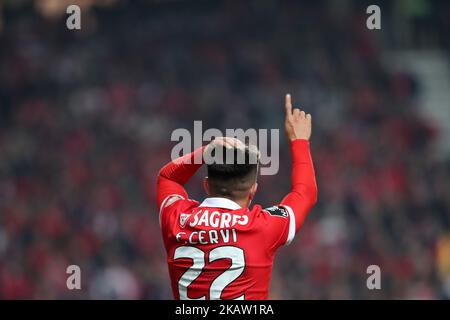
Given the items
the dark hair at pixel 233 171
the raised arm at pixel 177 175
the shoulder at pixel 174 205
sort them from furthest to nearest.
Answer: the raised arm at pixel 177 175
the shoulder at pixel 174 205
the dark hair at pixel 233 171

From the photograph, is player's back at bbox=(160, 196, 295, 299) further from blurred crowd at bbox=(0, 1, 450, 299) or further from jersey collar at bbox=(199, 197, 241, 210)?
blurred crowd at bbox=(0, 1, 450, 299)

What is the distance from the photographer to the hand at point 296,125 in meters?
3.93

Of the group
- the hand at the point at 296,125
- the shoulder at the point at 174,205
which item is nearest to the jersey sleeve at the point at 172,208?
the shoulder at the point at 174,205

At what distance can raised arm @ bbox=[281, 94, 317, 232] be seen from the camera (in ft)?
12.6

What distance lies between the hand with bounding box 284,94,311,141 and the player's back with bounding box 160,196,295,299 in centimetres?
32

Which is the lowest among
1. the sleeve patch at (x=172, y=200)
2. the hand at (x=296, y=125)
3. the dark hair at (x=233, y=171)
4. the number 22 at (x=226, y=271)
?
the number 22 at (x=226, y=271)

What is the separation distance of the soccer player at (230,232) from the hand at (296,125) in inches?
4.6

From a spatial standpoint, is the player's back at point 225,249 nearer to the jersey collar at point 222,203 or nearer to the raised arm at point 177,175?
the jersey collar at point 222,203

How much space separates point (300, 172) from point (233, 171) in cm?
33

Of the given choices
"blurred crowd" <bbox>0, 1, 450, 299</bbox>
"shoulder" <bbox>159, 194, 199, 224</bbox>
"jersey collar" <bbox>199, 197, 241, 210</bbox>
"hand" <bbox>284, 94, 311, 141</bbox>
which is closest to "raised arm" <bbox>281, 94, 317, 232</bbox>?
"hand" <bbox>284, 94, 311, 141</bbox>

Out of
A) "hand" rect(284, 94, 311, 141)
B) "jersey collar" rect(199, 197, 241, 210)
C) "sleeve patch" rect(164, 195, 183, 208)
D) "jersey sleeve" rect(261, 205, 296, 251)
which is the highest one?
"hand" rect(284, 94, 311, 141)

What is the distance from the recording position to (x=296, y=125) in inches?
155

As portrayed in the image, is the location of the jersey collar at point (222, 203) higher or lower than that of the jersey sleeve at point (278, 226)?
higher

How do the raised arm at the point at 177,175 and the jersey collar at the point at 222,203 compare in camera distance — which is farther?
the raised arm at the point at 177,175
